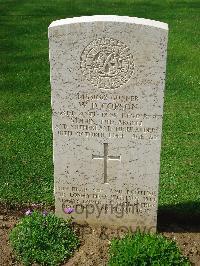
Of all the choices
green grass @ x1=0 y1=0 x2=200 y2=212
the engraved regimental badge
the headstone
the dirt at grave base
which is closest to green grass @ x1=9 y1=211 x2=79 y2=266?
the dirt at grave base

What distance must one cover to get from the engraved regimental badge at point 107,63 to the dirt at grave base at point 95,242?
1.58 meters

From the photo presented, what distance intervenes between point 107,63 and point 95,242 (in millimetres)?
1811

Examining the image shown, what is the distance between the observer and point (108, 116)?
15.3 ft

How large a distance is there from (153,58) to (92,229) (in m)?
1.96

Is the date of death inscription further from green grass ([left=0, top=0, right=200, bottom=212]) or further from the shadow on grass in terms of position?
green grass ([left=0, top=0, right=200, bottom=212])

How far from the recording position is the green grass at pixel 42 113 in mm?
6176

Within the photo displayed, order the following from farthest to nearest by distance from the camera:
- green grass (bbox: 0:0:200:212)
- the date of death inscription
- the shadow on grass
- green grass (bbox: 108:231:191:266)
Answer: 1. green grass (bbox: 0:0:200:212)
2. the shadow on grass
3. the date of death inscription
4. green grass (bbox: 108:231:191:266)

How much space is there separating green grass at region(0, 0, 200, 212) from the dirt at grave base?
49 cm

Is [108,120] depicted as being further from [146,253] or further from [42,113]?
[42,113]

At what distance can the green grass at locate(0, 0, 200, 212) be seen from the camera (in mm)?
6176

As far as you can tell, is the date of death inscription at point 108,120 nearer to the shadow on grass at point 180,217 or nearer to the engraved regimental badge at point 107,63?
the engraved regimental badge at point 107,63

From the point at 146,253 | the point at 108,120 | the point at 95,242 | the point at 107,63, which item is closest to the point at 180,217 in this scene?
the point at 95,242

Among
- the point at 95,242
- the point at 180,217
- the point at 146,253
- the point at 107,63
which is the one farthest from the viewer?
the point at 180,217

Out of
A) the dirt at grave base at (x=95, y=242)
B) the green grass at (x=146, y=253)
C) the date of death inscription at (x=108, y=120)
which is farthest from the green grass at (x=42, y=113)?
the date of death inscription at (x=108, y=120)
